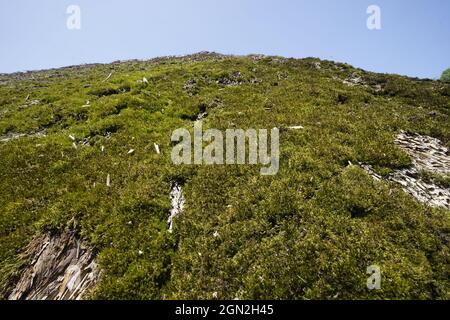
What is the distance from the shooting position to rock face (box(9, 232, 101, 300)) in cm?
1143

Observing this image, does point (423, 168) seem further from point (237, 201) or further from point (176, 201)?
point (176, 201)

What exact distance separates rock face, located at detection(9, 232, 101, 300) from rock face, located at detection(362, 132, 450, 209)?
13524 mm

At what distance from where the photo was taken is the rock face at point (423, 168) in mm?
13909

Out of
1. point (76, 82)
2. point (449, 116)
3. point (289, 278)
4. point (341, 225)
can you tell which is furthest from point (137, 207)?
point (76, 82)

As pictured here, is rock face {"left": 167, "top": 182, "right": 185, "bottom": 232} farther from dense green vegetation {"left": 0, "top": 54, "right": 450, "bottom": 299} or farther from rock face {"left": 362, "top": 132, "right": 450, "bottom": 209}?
rock face {"left": 362, "top": 132, "right": 450, "bottom": 209}

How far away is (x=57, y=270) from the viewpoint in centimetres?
1213

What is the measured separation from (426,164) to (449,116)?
31.6 ft

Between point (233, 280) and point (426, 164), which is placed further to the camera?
point (426, 164)

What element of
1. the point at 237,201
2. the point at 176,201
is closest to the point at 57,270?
the point at 176,201

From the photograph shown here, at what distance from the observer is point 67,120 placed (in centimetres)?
2459

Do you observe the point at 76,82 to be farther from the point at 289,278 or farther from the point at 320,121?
the point at 289,278

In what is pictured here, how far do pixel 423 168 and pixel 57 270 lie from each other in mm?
17294

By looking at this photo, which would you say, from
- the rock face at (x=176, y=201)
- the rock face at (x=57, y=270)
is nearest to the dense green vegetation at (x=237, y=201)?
the rock face at (x=176, y=201)
